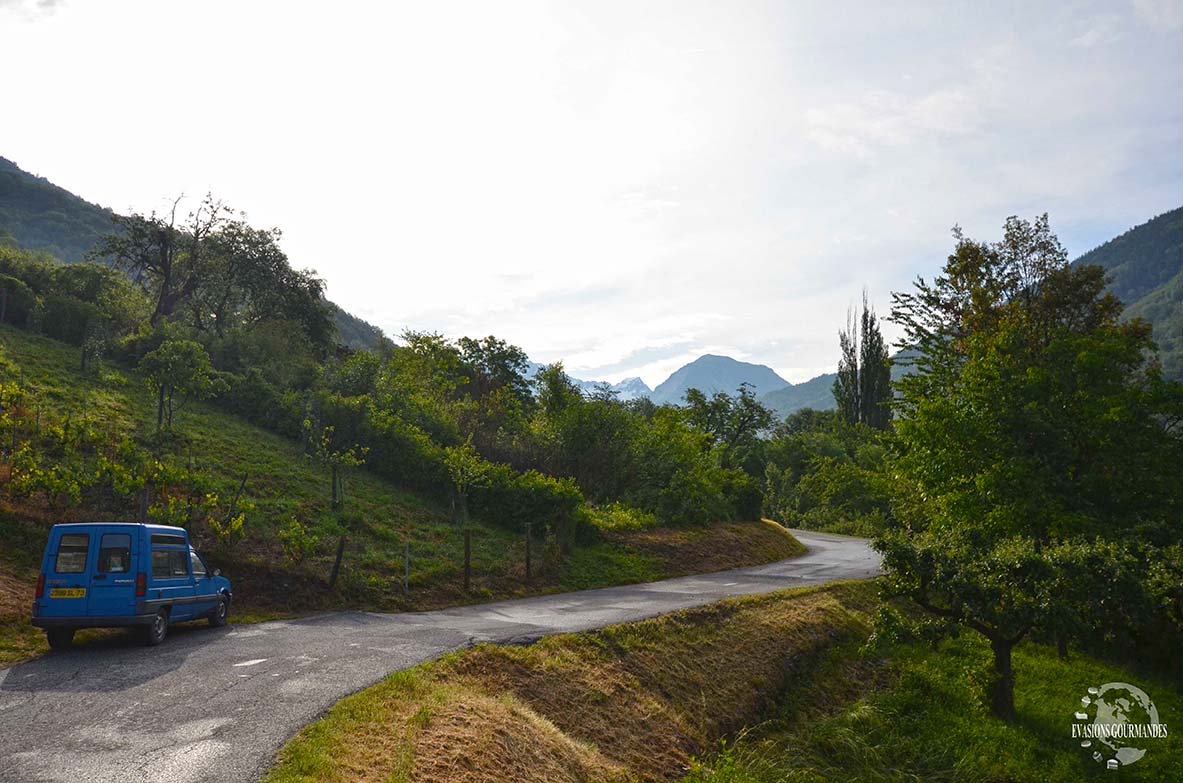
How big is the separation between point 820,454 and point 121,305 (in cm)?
6173

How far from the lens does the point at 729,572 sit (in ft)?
93.7

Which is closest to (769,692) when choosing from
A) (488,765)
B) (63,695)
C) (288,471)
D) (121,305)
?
(488,765)

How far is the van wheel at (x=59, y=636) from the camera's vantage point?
12219 mm

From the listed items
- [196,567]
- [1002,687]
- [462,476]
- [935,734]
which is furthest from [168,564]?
[1002,687]

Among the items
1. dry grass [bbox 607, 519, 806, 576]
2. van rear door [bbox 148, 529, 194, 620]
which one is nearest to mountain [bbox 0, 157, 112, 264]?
dry grass [bbox 607, 519, 806, 576]

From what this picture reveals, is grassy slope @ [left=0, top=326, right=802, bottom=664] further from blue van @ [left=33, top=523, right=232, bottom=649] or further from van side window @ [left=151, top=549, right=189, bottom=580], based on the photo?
van side window @ [left=151, top=549, right=189, bottom=580]

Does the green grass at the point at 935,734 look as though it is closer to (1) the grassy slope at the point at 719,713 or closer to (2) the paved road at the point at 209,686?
(1) the grassy slope at the point at 719,713

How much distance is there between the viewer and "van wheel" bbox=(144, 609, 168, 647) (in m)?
12.8

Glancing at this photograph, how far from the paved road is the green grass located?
4316 millimetres

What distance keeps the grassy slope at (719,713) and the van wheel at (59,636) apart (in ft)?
20.8

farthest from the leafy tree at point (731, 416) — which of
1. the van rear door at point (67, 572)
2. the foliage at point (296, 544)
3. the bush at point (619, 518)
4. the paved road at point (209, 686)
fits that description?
the van rear door at point (67, 572)

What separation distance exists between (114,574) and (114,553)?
15.0 inches

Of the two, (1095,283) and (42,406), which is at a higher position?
(1095,283)

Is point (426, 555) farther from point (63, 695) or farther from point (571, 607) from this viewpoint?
point (63, 695)
